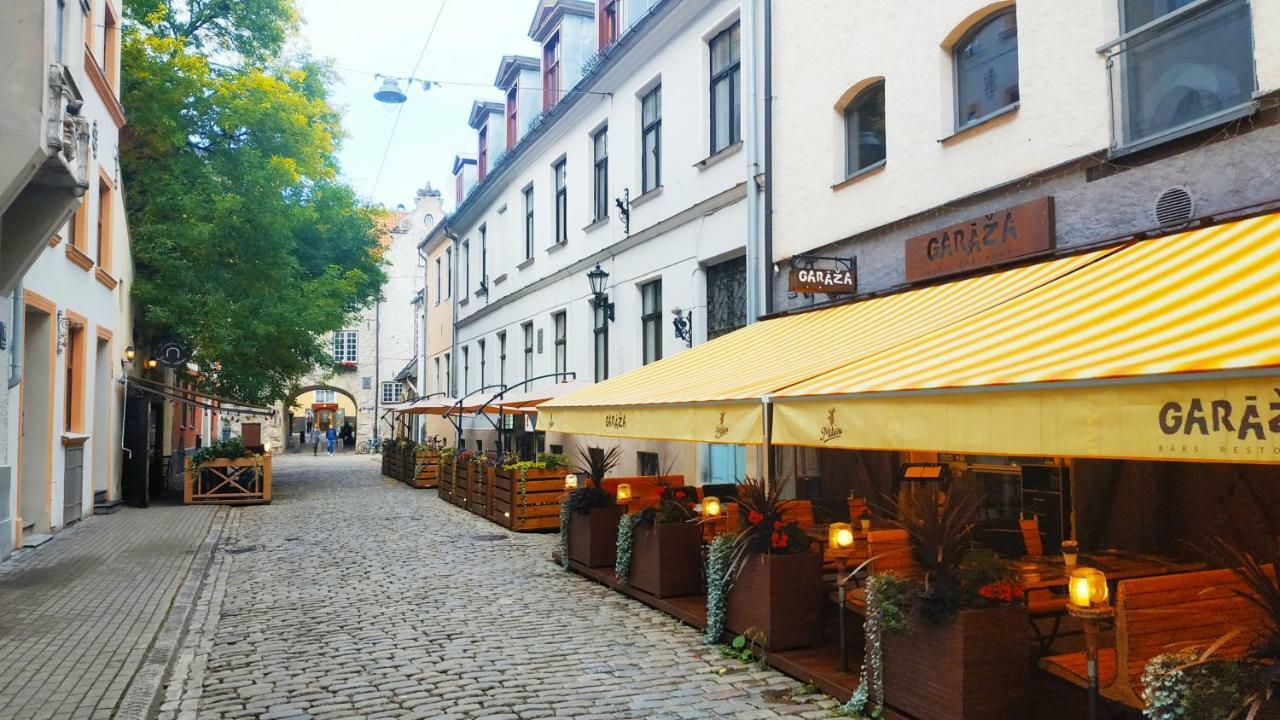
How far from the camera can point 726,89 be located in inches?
523

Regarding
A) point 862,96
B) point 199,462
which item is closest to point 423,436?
point 199,462

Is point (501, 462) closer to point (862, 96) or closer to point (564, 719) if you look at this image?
point (862, 96)

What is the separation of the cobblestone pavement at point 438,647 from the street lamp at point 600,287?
5282 mm

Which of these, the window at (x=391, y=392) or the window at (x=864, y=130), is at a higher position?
the window at (x=864, y=130)

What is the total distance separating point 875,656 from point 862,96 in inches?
274

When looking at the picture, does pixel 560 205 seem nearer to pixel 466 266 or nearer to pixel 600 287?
pixel 600 287

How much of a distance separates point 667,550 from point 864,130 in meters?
5.26

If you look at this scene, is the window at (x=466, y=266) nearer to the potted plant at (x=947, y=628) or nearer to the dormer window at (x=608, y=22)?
the dormer window at (x=608, y=22)

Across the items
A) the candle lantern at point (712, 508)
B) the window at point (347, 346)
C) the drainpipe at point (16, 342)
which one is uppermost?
the window at point (347, 346)

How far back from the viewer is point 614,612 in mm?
8477

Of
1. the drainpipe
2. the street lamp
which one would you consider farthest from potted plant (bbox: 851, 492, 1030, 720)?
the street lamp

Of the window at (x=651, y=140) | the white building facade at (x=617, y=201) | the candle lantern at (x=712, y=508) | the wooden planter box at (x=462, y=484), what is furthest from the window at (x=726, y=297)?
the wooden planter box at (x=462, y=484)

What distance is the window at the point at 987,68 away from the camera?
8320 mm

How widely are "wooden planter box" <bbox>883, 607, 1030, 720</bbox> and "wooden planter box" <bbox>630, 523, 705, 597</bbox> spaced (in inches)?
147
